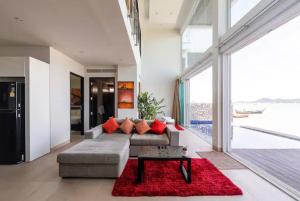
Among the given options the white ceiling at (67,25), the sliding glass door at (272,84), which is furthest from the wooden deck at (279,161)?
the white ceiling at (67,25)

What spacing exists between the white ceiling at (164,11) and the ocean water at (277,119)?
447cm

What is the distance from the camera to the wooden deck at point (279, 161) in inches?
137

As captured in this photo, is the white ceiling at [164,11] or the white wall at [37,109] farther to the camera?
the white ceiling at [164,11]

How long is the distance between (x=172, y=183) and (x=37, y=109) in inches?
138

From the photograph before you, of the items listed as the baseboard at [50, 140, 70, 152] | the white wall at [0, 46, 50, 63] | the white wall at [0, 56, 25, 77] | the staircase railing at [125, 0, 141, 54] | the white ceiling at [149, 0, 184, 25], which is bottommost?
the baseboard at [50, 140, 70, 152]

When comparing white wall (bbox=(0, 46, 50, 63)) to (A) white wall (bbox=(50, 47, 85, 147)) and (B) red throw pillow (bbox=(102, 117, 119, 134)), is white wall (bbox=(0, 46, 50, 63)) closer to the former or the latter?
(A) white wall (bbox=(50, 47, 85, 147))

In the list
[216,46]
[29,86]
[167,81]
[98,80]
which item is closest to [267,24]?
[216,46]

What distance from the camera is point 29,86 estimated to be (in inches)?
181

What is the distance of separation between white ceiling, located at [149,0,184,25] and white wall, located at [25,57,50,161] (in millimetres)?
4837

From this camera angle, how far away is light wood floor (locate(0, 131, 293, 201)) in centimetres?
277

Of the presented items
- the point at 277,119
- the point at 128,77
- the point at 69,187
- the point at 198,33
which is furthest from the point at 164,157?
the point at 277,119

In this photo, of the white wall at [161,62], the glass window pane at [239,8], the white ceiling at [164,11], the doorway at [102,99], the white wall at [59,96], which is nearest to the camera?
the glass window pane at [239,8]

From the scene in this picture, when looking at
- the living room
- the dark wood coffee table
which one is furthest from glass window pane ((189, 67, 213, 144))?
the dark wood coffee table

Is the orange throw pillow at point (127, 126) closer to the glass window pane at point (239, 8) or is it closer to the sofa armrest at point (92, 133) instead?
the sofa armrest at point (92, 133)
